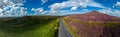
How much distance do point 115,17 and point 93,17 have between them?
1.10 m

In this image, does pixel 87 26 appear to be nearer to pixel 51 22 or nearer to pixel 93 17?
pixel 93 17

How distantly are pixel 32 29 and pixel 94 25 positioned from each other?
22.2 ft

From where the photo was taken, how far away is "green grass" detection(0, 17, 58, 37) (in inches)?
915

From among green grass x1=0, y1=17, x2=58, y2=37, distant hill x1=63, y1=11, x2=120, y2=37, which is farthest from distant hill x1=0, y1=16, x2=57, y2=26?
distant hill x1=63, y1=11, x2=120, y2=37

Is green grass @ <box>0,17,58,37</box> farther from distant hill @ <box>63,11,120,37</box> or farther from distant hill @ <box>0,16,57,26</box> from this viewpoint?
distant hill @ <box>63,11,120,37</box>

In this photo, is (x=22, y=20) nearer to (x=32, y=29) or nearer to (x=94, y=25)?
(x=32, y=29)

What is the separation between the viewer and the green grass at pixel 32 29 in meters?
23.2

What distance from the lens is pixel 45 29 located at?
23.4 m

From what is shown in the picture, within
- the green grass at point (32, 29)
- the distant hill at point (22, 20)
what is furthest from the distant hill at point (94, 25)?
the distant hill at point (22, 20)

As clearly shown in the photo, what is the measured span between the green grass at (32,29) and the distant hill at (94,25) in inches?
117

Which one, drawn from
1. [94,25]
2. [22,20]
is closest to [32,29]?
[22,20]

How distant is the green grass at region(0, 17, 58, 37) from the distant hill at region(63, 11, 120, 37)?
297 cm

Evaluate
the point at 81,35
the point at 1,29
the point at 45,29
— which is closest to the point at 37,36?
the point at 45,29

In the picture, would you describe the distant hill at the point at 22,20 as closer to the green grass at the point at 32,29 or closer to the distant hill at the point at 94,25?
the green grass at the point at 32,29
